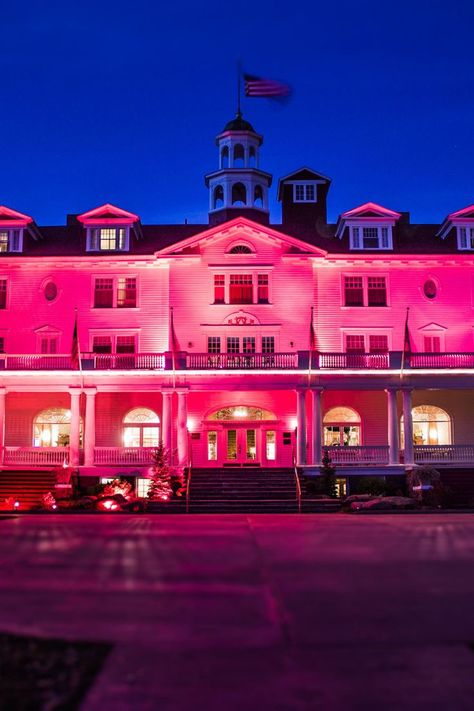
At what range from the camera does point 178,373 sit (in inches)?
1517

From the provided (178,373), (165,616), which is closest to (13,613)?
(165,616)

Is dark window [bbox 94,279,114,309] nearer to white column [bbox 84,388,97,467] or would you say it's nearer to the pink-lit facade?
the pink-lit facade

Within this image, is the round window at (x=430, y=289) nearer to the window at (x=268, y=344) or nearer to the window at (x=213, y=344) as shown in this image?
the window at (x=268, y=344)

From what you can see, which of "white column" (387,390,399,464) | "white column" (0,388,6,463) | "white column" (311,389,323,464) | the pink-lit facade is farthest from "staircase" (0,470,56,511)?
"white column" (387,390,399,464)

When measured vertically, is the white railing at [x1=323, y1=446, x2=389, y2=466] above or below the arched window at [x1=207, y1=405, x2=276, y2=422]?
below

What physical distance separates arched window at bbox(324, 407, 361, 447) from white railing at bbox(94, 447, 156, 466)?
10.5 metres

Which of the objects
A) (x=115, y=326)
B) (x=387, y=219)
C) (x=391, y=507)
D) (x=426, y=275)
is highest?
(x=387, y=219)

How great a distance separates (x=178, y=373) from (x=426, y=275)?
51.9 feet

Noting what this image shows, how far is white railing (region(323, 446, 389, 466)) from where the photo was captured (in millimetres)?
37656

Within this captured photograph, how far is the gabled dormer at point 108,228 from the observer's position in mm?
43844

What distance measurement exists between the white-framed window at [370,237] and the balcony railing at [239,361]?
28.7ft

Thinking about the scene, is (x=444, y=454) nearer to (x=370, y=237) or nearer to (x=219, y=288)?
(x=370, y=237)

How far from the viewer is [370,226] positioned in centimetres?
4450

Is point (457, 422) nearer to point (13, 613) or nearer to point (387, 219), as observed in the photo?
point (387, 219)
